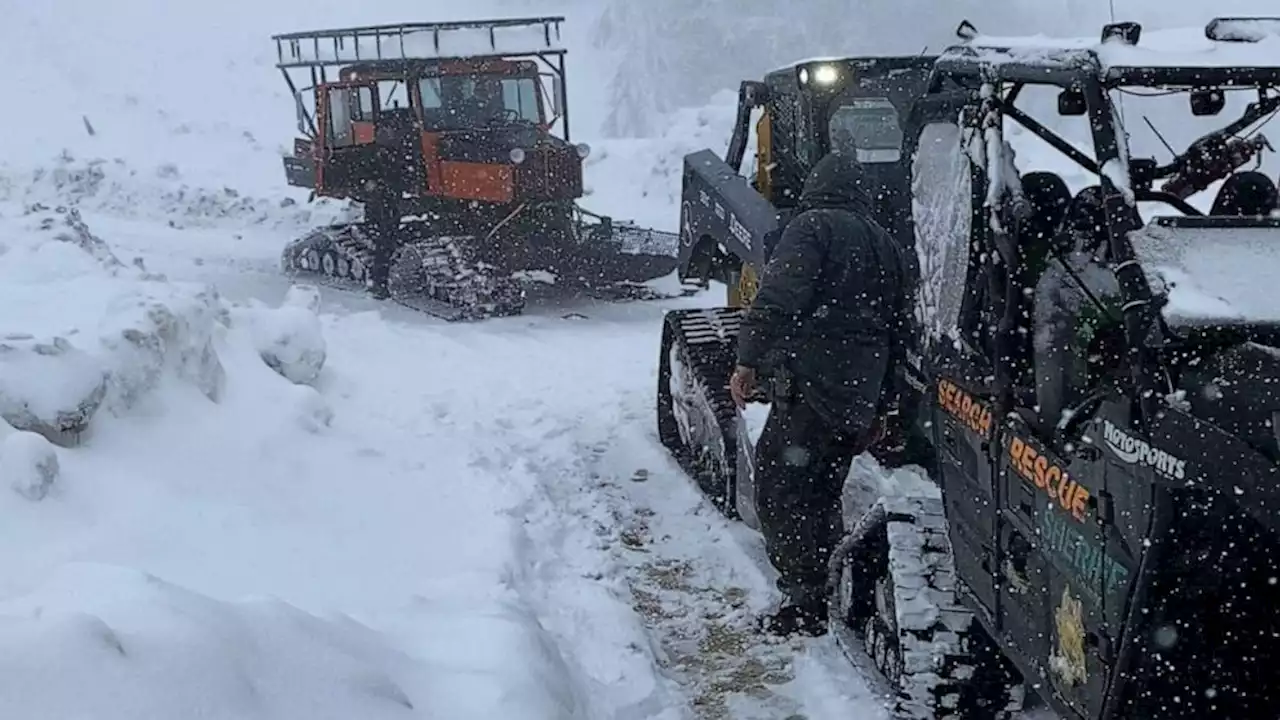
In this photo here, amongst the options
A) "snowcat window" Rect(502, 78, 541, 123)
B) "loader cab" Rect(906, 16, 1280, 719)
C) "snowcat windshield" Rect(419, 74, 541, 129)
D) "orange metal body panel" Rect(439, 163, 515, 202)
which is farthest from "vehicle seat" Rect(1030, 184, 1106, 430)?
"snowcat window" Rect(502, 78, 541, 123)

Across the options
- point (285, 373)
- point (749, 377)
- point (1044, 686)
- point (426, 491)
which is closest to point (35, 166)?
point (285, 373)

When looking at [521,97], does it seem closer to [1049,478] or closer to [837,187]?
[837,187]

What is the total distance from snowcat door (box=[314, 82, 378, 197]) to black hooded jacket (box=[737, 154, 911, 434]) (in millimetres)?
10285

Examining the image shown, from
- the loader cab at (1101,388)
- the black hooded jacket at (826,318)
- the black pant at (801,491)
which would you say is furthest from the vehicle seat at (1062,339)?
the black pant at (801,491)

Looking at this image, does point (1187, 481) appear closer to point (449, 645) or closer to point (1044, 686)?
point (1044, 686)

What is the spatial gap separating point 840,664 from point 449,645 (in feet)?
4.52

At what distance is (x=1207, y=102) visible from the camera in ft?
11.8

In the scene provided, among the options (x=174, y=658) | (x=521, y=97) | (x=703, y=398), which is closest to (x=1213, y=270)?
(x=174, y=658)

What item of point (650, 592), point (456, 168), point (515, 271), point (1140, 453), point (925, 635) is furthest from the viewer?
point (456, 168)

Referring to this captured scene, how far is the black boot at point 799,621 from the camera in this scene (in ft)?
16.7

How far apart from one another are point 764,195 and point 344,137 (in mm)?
8432

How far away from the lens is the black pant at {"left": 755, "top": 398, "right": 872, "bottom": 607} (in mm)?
4938

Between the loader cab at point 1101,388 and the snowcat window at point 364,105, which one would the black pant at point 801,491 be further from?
the snowcat window at point 364,105

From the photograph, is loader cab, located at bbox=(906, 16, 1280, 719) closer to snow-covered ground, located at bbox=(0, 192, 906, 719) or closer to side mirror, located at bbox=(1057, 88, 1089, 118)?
side mirror, located at bbox=(1057, 88, 1089, 118)
